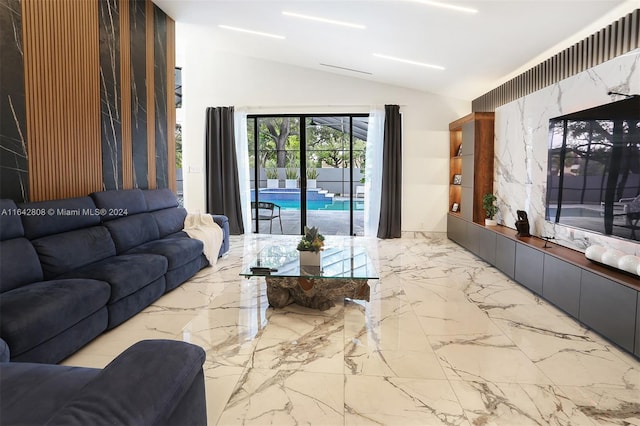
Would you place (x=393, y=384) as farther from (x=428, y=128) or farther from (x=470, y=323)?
(x=428, y=128)

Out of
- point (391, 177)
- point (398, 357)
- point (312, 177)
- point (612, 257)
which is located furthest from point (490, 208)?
point (398, 357)

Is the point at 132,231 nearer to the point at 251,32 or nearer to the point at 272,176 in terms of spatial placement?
the point at 251,32

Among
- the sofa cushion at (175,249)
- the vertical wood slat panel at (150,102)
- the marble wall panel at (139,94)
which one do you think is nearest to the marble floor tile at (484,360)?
the sofa cushion at (175,249)

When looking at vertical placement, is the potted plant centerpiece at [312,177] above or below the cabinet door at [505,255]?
above

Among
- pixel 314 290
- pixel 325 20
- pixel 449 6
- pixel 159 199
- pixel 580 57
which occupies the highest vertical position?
pixel 325 20

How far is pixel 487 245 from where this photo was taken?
4836mm

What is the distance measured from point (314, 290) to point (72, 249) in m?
1.95

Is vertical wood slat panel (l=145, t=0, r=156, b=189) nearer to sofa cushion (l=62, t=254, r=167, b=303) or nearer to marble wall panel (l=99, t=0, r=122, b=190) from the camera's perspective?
marble wall panel (l=99, t=0, r=122, b=190)

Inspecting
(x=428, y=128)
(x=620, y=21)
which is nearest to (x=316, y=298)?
(x=620, y=21)

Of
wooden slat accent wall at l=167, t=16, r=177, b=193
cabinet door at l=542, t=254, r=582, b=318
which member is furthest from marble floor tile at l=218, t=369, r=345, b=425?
wooden slat accent wall at l=167, t=16, r=177, b=193

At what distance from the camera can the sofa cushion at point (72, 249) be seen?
276 cm

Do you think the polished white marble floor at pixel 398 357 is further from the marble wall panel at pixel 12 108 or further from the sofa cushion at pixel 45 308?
the marble wall panel at pixel 12 108

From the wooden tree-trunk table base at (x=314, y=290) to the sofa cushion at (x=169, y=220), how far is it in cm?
185

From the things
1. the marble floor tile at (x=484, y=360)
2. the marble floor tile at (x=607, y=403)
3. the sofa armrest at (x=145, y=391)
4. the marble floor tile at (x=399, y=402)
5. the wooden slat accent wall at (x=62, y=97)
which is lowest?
the marble floor tile at (x=607, y=403)
